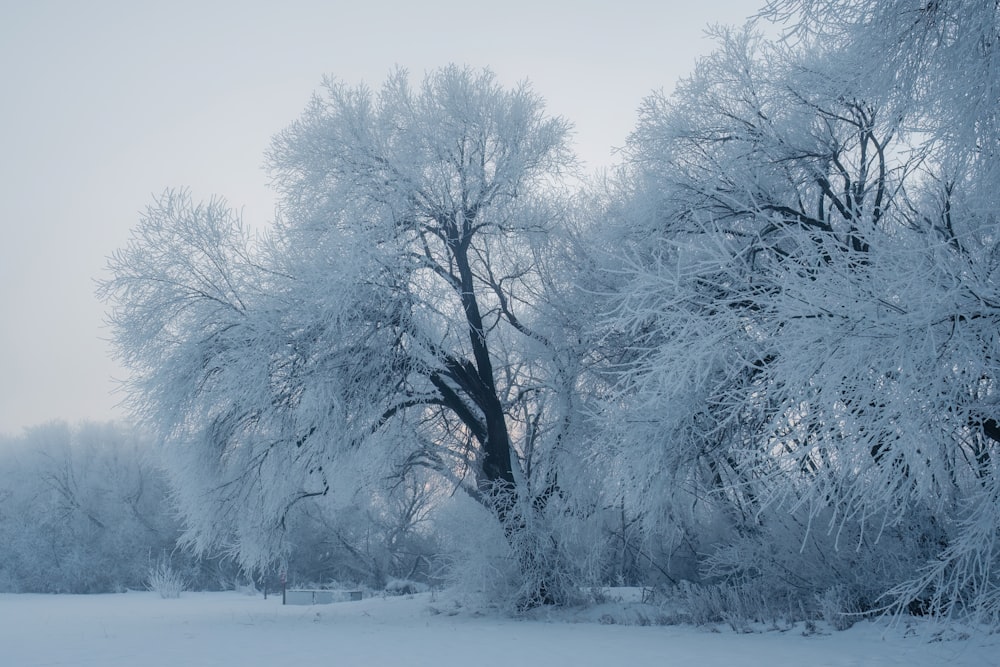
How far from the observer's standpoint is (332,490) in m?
13.6

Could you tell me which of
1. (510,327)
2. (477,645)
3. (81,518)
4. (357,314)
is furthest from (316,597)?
(81,518)

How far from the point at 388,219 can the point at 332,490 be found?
4.81m

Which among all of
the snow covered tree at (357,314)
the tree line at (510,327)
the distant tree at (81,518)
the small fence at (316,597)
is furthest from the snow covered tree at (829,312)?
the distant tree at (81,518)

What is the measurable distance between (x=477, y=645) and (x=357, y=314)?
517 centimetres

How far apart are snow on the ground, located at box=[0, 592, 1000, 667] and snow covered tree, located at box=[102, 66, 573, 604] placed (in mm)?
1952

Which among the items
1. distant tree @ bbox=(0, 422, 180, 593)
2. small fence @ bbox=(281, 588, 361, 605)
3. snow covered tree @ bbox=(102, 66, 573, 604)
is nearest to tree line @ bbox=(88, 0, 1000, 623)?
snow covered tree @ bbox=(102, 66, 573, 604)

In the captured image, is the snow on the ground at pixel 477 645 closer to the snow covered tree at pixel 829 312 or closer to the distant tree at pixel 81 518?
the snow covered tree at pixel 829 312

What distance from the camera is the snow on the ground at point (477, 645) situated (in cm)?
707

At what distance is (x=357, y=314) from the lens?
38.6 feet

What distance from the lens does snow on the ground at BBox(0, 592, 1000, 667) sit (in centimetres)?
707

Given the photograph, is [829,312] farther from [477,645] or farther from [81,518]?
[81,518]

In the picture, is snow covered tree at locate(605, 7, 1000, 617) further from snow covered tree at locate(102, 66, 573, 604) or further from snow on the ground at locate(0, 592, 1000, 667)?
snow covered tree at locate(102, 66, 573, 604)

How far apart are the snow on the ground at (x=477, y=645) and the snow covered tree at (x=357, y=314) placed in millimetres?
1952

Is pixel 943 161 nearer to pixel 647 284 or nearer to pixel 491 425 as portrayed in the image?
pixel 647 284
